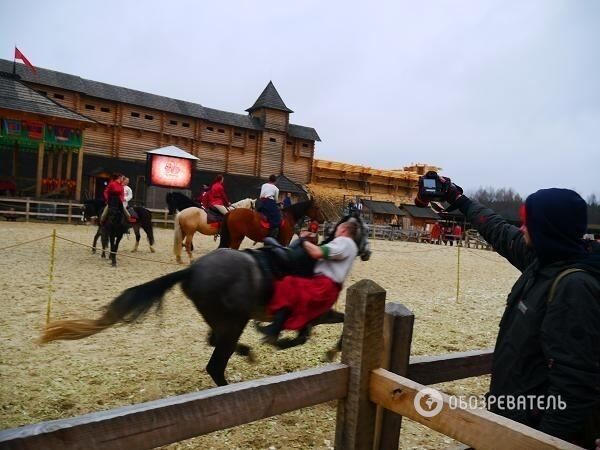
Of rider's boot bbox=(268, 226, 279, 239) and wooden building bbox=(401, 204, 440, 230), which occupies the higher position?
wooden building bbox=(401, 204, 440, 230)

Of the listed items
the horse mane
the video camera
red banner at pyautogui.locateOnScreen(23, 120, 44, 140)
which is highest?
red banner at pyautogui.locateOnScreen(23, 120, 44, 140)

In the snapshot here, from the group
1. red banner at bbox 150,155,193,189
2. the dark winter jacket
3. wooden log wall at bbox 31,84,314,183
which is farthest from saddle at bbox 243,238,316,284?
wooden log wall at bbox 31,84,314,183

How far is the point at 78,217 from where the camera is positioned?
21.4 m

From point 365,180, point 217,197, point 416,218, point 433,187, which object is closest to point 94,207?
point 217,197

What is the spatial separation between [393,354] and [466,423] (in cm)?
61

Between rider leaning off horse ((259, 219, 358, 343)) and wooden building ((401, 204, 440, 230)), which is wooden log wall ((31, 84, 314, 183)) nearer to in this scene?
wooden building ((401, 204, 440, 230))

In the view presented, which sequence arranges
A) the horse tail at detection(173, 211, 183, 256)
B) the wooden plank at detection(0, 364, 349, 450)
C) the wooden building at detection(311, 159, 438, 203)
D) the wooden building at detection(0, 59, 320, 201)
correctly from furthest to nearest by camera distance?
the wooden building at detection(311, 159, 438, 203) → the wooden building at detection(0, 59, 320, 201) → the horse tail at detection(173, 211, 183, 256) → the wooden plank at detection(0, 364, 349, 450)

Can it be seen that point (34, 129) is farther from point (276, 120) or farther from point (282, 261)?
point (282, 261)

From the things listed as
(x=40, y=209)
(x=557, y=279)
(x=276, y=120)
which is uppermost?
(x=276, y=120)

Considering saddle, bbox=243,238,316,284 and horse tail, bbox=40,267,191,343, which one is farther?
saddle, bbox=243,238,316,284

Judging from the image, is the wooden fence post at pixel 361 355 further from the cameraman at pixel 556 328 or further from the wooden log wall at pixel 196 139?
the wooden log wall at pixel 196 139

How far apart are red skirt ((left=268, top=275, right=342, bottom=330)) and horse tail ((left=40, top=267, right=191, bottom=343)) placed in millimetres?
785

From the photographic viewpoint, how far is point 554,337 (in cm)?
151

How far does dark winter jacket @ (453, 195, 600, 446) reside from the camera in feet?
4.80
